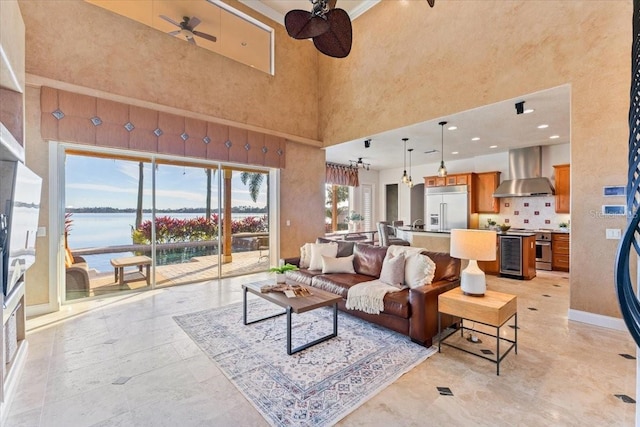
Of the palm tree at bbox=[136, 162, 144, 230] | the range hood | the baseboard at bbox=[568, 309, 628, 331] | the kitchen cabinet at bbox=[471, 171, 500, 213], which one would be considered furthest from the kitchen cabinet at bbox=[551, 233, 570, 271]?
the palm tree at bbox=[136, 162, 144, 230]

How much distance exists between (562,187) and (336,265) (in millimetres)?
5899

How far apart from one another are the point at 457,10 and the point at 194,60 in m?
4.49

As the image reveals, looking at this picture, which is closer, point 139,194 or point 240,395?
point 240,395

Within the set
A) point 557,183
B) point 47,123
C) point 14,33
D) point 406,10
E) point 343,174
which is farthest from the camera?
point 343,174

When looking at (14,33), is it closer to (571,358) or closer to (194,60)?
(194,60)

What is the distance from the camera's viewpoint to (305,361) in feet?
8.36

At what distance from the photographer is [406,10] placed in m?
5.14

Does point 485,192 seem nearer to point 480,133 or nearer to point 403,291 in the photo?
point 480,133

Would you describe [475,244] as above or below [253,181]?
below

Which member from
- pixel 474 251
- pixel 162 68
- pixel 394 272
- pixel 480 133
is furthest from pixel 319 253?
pixel 480 133

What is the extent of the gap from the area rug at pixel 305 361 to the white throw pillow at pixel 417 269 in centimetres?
61

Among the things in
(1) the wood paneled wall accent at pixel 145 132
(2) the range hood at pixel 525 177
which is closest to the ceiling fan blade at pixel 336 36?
(1) the wood paneled wall accent at pixel 145 132

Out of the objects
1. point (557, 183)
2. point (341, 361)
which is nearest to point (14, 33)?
point (341, 361)

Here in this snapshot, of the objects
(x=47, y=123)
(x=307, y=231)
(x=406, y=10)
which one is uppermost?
(x=406, y=10)
